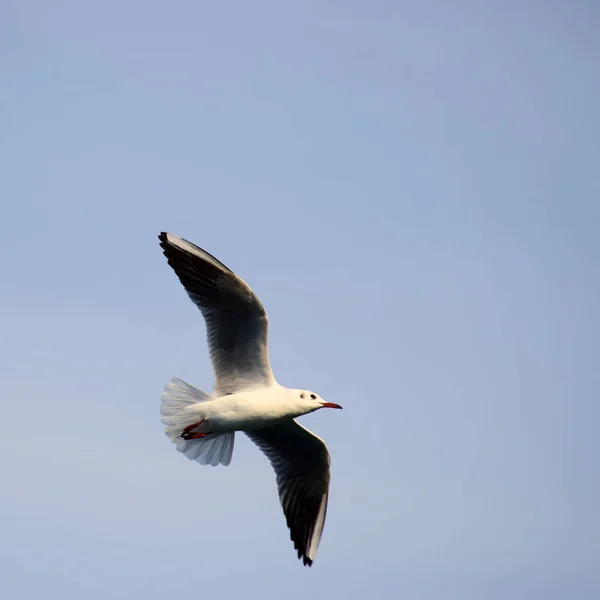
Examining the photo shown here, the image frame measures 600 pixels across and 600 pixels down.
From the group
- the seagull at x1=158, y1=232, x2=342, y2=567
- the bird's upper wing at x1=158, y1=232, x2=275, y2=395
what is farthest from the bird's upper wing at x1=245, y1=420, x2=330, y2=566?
the bird's upper wing at x1=158, y1=232, x2=275, y2=395

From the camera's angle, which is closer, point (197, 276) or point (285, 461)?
point (197, 276)

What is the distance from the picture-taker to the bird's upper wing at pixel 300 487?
1439 centimetres

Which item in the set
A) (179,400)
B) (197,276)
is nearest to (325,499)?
(179,400)

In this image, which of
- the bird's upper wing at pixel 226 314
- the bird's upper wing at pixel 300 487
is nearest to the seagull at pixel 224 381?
the bird's upper wing at pixel 226 314

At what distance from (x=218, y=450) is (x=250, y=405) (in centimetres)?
117

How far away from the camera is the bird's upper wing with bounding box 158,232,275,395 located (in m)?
12.9

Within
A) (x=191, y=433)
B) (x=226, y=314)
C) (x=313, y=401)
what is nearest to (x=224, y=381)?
(x=191, y=433)

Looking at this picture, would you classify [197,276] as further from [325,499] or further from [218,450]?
[325,499]

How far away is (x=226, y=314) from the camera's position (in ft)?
43.0

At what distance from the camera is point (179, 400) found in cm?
1334

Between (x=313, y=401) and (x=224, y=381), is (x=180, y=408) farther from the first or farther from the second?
(x=313, y=401)

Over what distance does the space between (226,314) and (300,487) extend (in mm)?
2876

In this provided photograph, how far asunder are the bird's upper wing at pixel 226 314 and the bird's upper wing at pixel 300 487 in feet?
4.16

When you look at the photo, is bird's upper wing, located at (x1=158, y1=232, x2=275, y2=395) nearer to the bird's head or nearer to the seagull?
the seagull
